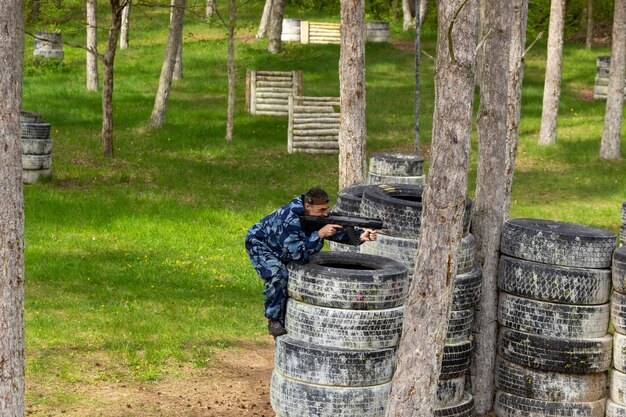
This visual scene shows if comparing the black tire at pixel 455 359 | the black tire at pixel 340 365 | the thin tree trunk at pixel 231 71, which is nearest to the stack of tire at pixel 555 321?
the black tire at pixel 455 359

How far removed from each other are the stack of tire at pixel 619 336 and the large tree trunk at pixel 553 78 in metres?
16.8

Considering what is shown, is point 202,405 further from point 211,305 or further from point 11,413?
point 211,305

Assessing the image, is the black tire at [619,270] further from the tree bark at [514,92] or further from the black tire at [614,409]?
the tree bark at [514,92]

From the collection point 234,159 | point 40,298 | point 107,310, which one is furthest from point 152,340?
point 234,159

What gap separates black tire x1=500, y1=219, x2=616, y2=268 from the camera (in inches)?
384

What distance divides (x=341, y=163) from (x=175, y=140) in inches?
351

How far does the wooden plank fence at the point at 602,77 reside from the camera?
32438 mm

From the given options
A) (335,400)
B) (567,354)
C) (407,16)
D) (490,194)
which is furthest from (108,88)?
(407,16)

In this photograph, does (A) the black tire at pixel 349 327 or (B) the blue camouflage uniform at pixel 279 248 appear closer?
(A) the black tire at pixel 349 327

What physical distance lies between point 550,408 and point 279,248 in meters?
3.05

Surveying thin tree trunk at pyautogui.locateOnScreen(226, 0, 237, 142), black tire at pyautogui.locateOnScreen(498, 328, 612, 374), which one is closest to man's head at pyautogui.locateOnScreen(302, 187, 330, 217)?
black tire at pyautogui.locateOnScreen(498, 328, 612, 374)

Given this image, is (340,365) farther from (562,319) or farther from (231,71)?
(231,71)

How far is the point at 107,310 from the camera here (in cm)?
1275

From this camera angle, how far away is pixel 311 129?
2514cm
